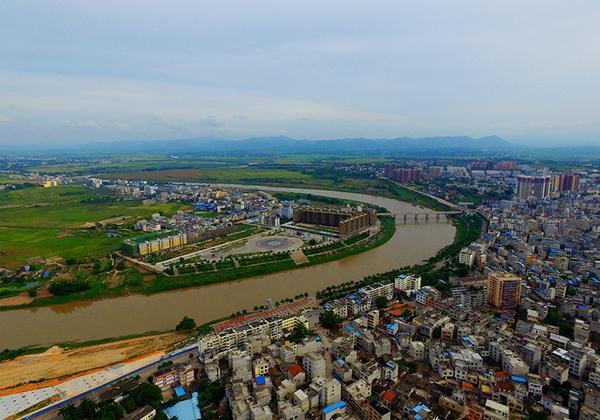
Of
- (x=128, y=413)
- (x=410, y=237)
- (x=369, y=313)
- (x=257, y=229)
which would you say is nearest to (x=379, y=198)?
(x=410, y=237)

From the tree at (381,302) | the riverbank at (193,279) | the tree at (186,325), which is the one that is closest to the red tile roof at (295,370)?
the tree at (186,325)

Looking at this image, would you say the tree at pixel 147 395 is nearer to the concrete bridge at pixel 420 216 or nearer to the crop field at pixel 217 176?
the concrete bridge at pixel 420 216

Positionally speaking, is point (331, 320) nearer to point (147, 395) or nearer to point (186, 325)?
point (186, 325)

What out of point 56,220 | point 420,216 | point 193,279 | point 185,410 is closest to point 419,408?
point 185,410

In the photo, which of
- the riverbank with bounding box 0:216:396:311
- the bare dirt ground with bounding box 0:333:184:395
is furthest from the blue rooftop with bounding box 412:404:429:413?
the riverbank with bounding box 0:216:396:311

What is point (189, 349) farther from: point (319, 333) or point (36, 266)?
point (36, 266)

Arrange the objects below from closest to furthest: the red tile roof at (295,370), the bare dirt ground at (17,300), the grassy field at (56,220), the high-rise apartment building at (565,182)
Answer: the red tile roof at (295,370) < the bare dirt ground at (17,300) < the grassy field at (56,220) < the high-rise apartment building at (565,182)

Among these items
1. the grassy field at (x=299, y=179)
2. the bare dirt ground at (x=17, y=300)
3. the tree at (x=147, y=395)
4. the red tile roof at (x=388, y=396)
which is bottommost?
the bare dirt ground at (x=17, y=300)
